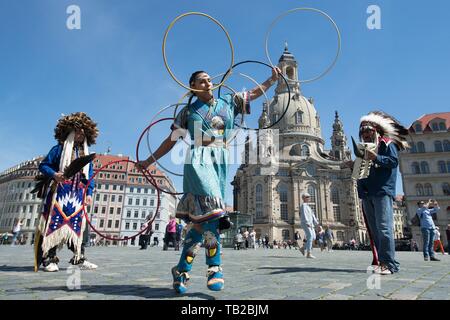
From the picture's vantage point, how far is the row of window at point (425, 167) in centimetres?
5209

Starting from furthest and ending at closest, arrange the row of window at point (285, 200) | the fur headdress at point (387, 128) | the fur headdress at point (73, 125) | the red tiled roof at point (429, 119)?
the row of window at point (285, 200), the red tiled roof at point (429, 119), the fur headdress at point (73, 125), the fur headdress at point (387, 128)

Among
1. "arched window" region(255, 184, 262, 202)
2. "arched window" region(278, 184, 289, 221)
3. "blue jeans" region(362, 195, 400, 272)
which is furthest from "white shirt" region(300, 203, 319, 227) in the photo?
"arched window" region(255, 184, 262, 202)

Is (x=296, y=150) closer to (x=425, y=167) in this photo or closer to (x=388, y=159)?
(x=425, y=167)

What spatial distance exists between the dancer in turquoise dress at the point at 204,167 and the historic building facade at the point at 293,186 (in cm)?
6418

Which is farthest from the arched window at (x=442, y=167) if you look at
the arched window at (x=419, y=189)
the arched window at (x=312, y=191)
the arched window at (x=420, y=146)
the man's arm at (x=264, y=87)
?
the man's arm at (x=264, y=87)

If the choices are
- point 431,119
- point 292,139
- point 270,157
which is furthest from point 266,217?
point 431,119

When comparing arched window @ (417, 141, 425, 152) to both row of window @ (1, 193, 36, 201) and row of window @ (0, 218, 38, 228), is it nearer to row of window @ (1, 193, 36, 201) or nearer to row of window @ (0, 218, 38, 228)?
row of window @ (1, 193, 36, 201)

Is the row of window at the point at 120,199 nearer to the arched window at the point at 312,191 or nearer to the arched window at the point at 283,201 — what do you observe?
the arched window at the point at 283,201

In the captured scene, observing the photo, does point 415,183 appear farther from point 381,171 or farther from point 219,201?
point 219,201

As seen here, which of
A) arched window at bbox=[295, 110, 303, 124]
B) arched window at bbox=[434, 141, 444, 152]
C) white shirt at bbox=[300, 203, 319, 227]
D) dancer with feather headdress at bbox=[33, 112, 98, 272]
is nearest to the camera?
dancer with feather headdress at bbox=[33, 112, 98, 272]

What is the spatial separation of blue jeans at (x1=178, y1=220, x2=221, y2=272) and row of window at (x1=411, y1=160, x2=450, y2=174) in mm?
59838

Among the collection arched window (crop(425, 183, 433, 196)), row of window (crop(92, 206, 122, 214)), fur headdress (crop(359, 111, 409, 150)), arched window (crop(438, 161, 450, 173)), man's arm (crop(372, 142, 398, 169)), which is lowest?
man's arm (crop(372, 142, 398, 169))

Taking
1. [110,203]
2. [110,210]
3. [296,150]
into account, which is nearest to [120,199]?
[110,203]

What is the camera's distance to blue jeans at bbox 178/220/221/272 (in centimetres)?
348
